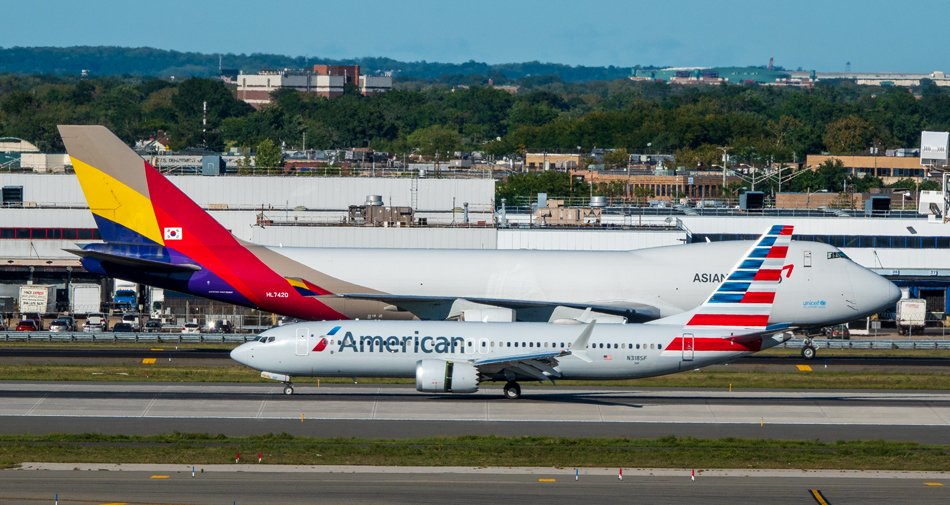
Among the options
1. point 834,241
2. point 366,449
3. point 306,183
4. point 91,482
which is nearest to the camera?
point 91,482

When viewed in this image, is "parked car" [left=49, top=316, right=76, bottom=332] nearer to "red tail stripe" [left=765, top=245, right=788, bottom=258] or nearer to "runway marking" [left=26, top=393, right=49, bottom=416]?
"runway marking" [left=26, top=393, right=49, bottom=416]

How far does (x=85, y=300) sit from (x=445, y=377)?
145ft

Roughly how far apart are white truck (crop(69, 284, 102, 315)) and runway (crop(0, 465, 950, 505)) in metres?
50.0

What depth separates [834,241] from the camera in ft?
300

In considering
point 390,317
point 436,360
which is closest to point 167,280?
point 390,317

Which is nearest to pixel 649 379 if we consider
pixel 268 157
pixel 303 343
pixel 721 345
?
pixel 721 345

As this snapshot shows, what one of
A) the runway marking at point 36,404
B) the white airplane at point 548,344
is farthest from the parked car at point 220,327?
the white airplane at point 548,344

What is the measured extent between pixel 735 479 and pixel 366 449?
1076 centimetres

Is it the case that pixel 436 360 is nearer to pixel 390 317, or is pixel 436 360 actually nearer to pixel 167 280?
pixel 390 317

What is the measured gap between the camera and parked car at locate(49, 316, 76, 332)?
7906 cm

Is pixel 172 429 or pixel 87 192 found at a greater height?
pixel 87 192

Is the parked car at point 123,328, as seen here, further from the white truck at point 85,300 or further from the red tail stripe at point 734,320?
the red tail stripe at point 734,320

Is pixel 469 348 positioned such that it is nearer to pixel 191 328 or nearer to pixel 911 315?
pixel 191 328

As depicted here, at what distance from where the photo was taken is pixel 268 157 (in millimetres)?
159500
